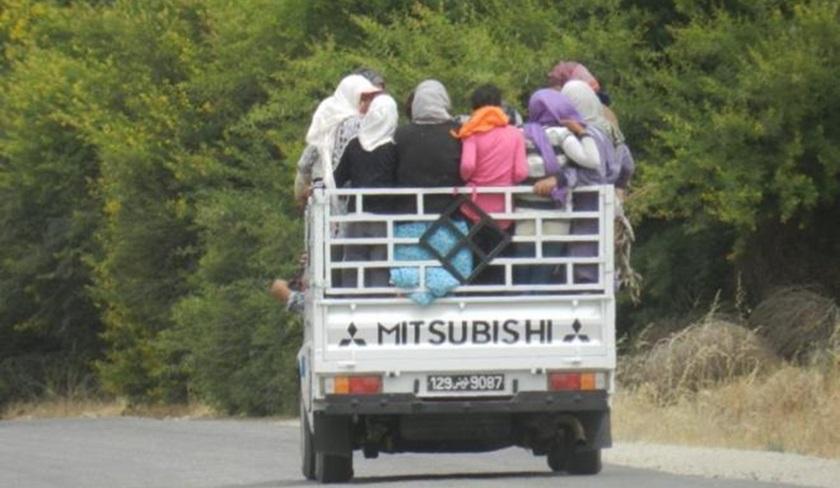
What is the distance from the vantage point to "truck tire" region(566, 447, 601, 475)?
55.3ft

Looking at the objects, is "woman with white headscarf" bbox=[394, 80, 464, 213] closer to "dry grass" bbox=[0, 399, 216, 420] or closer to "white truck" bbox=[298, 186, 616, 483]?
"white truck" bbox=[298, 186, 616, 483]

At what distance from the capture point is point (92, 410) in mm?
48812

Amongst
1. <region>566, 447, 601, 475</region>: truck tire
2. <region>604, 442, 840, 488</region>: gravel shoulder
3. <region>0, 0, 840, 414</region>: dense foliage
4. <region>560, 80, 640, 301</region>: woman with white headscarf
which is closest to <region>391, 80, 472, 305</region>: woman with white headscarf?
<region>560, 80, 640, 301</region>: woman with white headscarf

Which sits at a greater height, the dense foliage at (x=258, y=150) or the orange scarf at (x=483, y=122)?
the dense foliage at (x=258, y=150)

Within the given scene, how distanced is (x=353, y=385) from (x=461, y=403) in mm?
Result: 702

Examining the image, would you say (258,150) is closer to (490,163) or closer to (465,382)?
(490,163)

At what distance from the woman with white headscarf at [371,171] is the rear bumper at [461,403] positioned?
750mm

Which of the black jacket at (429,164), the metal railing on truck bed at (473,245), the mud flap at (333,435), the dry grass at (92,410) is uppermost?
the black jacket at (429,164)

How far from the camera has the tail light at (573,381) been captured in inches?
632

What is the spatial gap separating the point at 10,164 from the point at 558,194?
37.3 m

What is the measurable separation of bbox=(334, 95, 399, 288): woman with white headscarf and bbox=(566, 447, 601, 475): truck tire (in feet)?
6.27

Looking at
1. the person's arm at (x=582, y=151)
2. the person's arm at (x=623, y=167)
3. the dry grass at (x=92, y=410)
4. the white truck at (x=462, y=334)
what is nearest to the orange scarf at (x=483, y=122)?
the person's arm at (x=582, y=151)

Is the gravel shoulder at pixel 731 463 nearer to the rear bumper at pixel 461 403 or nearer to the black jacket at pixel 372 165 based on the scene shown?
the rear bumper at pixel 461 403

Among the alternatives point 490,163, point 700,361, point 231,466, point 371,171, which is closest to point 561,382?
point 490,163
